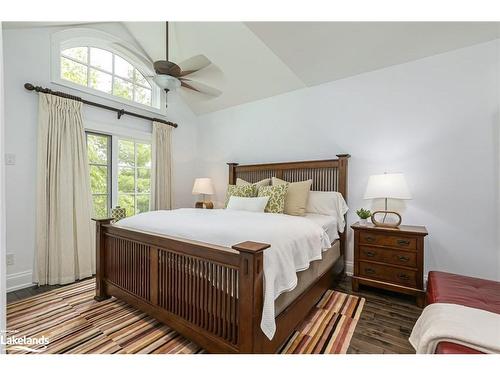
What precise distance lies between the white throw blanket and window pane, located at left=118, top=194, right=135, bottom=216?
12.3ft

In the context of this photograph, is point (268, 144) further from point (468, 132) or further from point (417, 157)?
point (468, 132)

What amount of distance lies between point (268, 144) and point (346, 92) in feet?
4.40

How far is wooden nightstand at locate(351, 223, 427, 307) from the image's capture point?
2254mm

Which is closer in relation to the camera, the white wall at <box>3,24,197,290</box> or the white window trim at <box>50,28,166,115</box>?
the white wall at <box>3,24,197,290</box>

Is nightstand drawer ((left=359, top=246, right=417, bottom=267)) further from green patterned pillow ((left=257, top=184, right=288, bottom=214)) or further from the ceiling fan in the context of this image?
the ceiling fan

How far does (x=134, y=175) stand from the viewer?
3.83m

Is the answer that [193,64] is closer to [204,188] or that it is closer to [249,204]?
[249,204]

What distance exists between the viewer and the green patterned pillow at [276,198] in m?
2.80

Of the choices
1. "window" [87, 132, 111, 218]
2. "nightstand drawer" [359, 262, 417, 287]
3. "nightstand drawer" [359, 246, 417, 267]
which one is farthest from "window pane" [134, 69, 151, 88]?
"nightstand drawer" [359, 262, 417, 287]

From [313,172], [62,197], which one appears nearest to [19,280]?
[62,197]

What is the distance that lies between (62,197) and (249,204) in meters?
2.25

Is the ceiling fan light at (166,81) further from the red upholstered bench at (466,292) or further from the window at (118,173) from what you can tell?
the red upholstered bench at (466,292)

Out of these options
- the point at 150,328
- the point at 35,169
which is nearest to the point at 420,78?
the point at 150,328

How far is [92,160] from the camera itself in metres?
3.33
